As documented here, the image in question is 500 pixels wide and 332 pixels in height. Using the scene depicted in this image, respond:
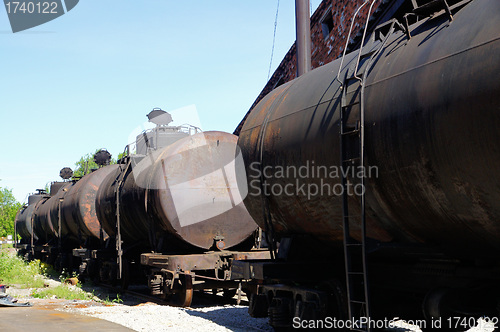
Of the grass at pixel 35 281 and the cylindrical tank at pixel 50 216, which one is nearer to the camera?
the grass at pixel 35 281

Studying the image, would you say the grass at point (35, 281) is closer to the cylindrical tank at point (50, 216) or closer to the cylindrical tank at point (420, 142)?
the cylindrical tank at point (50, 216)

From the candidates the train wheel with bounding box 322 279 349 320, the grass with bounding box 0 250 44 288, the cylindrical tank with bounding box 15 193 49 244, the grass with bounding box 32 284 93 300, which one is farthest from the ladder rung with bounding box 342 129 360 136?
the cylindrical tank with bounding box 15 193 49 244

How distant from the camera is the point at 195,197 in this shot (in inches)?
424

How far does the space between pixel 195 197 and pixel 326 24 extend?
38.4 ft

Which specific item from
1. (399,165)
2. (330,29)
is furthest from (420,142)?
(330,29)

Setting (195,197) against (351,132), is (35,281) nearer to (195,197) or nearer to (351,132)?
(195,197)

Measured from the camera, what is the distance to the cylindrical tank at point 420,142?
13.1 ft

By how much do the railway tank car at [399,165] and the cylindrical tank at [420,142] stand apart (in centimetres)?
1

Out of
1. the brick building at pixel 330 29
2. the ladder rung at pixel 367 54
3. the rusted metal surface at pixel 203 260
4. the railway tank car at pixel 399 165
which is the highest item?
the brick building at pixel 330 29

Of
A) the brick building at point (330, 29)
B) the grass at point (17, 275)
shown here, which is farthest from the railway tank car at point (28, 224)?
the brick building at point (330, 29)

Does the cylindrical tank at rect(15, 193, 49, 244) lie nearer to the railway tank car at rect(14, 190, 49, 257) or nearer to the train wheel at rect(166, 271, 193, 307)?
the railway tank car at rect(14, 190, 49, 257)

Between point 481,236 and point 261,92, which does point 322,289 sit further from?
point 261,92

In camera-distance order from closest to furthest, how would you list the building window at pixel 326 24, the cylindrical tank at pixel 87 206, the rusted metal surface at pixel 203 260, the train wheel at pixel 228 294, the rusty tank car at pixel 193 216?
the rusted metal surface at pixel 203 260 → the rusty tank car at pixel 193 216 → the train wheel at pixel 228 294 → the cylindrical tank at pixel 87 206 → the building window at pixel 326 24

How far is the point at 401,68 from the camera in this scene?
4.86m
